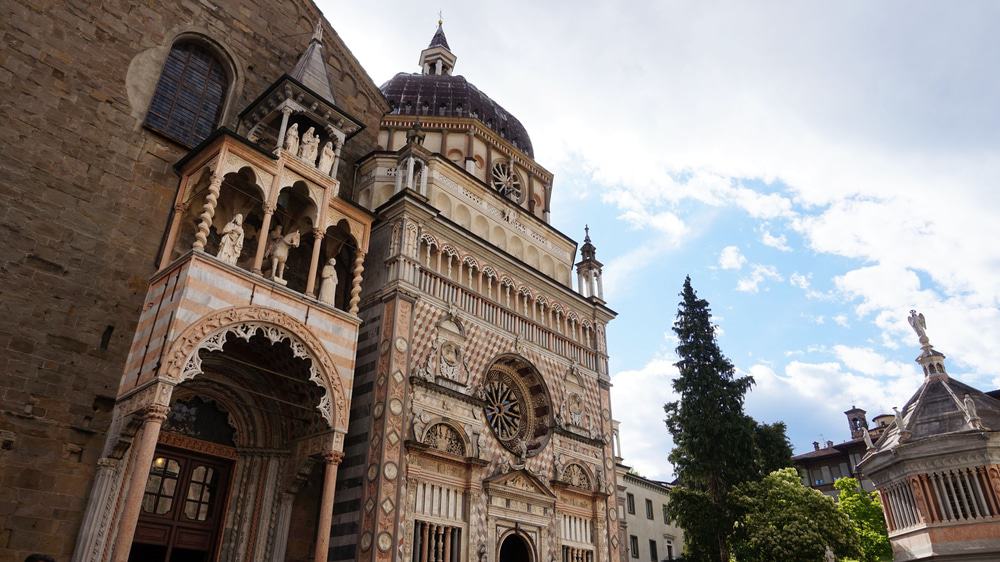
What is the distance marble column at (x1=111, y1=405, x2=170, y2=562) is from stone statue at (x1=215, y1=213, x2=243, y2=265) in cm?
329

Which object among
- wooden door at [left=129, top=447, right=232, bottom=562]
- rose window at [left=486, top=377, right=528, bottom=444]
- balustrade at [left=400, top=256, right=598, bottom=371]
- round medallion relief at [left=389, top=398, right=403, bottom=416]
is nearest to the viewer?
wooden door at [left=129, top=447, right=232, bottom=562]

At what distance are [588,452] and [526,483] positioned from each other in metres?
3.58

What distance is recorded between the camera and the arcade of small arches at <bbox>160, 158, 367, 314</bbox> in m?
13.1

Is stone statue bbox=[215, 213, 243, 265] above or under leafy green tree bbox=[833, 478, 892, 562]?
above

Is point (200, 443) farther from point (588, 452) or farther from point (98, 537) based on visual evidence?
point (588, 452)

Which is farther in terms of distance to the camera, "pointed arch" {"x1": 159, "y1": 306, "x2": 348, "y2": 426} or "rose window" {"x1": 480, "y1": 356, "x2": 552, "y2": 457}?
"rose window" {"x1": 480, "y1": 356, "x2": 552, "y2": 457}

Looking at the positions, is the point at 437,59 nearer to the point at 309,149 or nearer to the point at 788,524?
the point at 309,149

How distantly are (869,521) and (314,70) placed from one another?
35442mm

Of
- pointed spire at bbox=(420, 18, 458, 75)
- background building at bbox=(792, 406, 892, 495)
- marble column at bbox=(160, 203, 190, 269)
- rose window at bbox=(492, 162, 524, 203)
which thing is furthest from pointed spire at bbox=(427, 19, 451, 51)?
background building at bbox=(792, 406, 892, 495)

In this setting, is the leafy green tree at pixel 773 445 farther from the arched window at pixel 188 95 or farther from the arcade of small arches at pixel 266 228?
the arched window at pixel 188 95

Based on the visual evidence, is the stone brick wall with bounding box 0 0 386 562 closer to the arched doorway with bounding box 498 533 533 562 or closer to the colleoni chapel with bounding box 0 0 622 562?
the colleoni chapel with bounding box 0 0 622 562

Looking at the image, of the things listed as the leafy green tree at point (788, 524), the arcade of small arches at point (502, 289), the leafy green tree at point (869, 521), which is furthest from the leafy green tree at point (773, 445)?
the arcade of small arches at point (502, 289)

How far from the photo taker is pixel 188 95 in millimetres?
15727

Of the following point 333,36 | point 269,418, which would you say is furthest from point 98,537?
point 333,36
